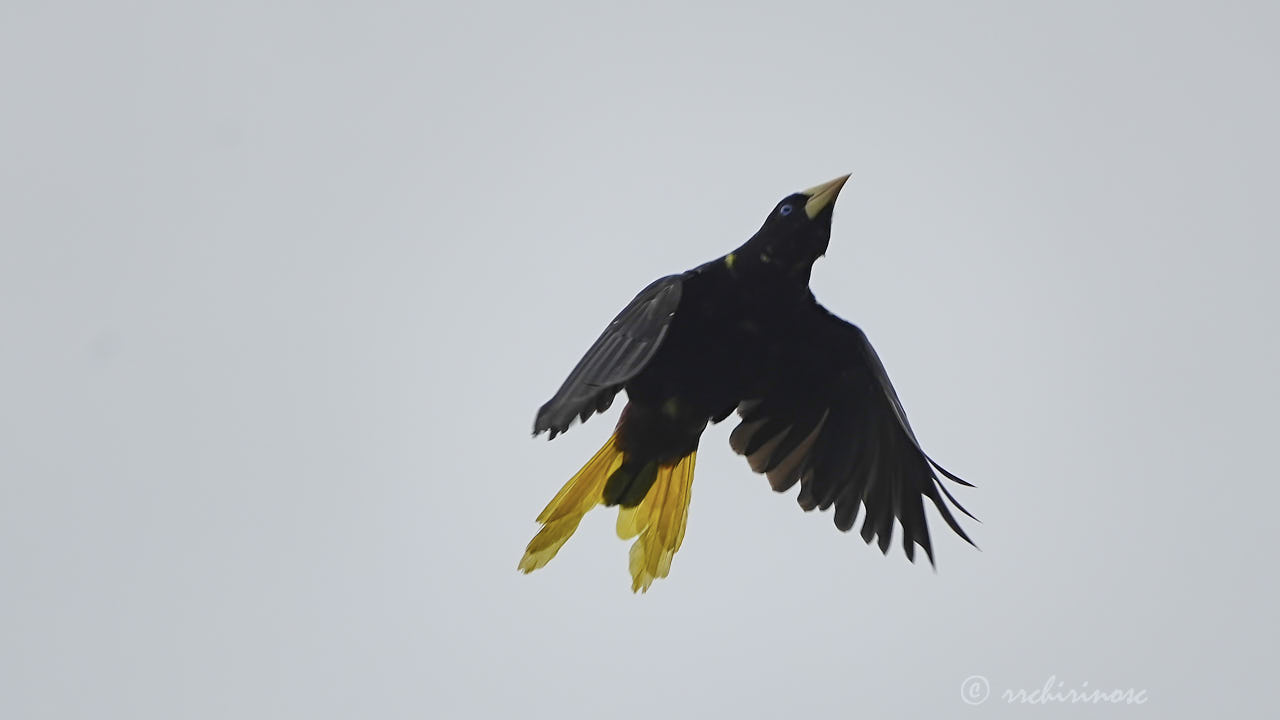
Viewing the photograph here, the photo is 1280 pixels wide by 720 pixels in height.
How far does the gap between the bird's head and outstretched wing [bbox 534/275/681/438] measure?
0.47 m

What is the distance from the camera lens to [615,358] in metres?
7.18

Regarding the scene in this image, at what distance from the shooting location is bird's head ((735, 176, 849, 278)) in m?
7.86

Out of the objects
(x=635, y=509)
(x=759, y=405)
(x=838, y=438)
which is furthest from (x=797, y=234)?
(x=635, y=509)

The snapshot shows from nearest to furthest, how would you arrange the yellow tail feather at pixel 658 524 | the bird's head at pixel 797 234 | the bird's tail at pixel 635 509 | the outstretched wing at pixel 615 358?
1. the outstretched wing at pixel 615 358
2. the bird's head at pixel 797 234
3. the bird's tail at pixel 635 509
4. the yellow tail feather at pixel 658 524

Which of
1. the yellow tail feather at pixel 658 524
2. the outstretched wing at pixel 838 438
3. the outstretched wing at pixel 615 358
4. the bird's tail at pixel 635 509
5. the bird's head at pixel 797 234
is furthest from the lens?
the yellow tail feather at pixel 658 524

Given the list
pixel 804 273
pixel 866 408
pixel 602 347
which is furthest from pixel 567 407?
pixel 866 408

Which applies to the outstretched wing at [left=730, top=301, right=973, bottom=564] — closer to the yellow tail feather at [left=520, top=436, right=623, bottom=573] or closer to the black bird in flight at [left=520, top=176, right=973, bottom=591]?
the black bird in flight at [left=520, top=176, right=973, bottom=591]

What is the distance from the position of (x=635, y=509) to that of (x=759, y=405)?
2.91ft

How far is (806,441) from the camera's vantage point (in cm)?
861

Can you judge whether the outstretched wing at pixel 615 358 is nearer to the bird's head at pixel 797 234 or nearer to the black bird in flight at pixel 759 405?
the black bird in flight at pixel 759 405

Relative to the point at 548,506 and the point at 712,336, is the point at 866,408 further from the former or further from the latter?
the point at 548,506

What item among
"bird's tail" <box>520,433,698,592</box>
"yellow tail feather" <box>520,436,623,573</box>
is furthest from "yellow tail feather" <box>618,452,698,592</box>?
"yellow tail feather" <box>520,436,623,573</box>

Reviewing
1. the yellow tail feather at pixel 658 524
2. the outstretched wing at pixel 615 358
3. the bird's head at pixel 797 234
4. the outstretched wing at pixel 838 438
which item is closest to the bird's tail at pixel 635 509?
the yellow tail feather at pixel 658 524

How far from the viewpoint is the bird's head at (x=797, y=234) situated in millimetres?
7855
